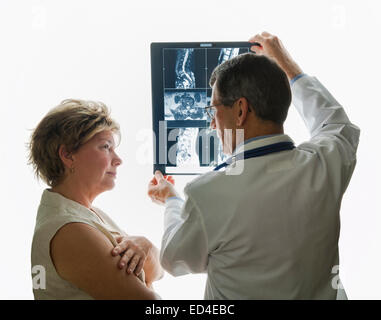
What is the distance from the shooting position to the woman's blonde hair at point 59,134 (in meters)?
1.33

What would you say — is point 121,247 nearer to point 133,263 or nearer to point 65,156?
point 133,263

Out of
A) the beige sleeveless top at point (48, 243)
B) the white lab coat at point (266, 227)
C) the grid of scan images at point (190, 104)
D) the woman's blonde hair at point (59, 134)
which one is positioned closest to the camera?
the white lab coat at point (266, 227)

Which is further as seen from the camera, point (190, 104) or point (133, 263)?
point (190, 104)

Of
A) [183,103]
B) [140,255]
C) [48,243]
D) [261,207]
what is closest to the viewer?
[261,207]

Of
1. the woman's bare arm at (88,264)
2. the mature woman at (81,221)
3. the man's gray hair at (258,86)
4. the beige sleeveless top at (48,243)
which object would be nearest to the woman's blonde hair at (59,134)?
the mature woman at (81,221)

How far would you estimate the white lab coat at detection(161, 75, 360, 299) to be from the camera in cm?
107

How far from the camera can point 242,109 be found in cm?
114

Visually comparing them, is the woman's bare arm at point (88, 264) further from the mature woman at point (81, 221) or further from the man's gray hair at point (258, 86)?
the man's gray hair at point (258, 86)

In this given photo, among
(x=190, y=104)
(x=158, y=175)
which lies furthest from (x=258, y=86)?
(x=158, y=175)

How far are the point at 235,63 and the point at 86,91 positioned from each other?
857mm

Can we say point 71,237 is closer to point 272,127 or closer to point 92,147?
point 92,147

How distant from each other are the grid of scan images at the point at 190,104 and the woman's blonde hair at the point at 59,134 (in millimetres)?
318

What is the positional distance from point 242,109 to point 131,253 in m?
0.61
